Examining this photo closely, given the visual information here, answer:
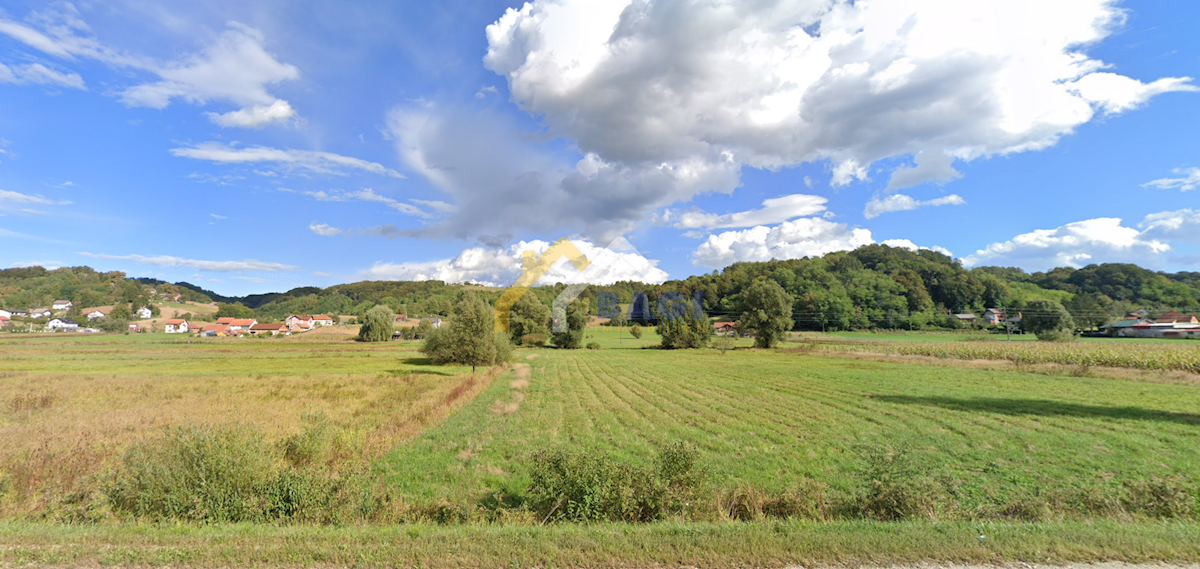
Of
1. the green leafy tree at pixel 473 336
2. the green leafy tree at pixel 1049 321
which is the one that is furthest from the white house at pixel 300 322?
the green leafy tree at pixel 1049 321

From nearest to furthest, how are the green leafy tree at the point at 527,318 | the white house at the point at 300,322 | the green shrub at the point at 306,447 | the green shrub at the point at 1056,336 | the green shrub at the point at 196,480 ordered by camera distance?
the green shrub at the point at 196,480
the green shrub at the point at 306,447
the green shrub at the point at 1056,336
the green leafy tree at the point at 527,318
the white house at the point at 300,322

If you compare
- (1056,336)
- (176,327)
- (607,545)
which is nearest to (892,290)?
(1056,336)

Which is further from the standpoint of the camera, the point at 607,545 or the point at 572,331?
the point at 572,331

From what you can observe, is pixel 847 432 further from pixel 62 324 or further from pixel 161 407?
pixel 62 324

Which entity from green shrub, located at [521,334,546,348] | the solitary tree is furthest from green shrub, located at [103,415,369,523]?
green shrub, located at [521,334,546,348]

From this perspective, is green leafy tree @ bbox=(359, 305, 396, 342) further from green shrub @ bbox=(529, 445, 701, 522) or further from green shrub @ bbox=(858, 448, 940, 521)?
green shrub @ bbox=(858, 448, 940, 521)

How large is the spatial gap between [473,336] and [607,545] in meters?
38.4

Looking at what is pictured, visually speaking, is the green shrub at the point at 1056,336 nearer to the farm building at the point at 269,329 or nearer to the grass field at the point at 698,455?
the grass field at the point at 698,455

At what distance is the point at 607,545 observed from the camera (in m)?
6.04

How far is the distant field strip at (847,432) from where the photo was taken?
11.1 metres

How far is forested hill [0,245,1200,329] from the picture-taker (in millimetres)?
111500

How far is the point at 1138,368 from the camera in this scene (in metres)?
32.7

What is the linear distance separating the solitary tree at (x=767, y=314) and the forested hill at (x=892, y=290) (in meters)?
23.7

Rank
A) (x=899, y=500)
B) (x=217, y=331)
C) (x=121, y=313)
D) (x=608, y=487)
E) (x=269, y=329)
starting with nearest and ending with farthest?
(x=899, y=500) → (x=608, y=487) → (x=217, y=331) → (x=269, y=329) → (x=121, y=313)
